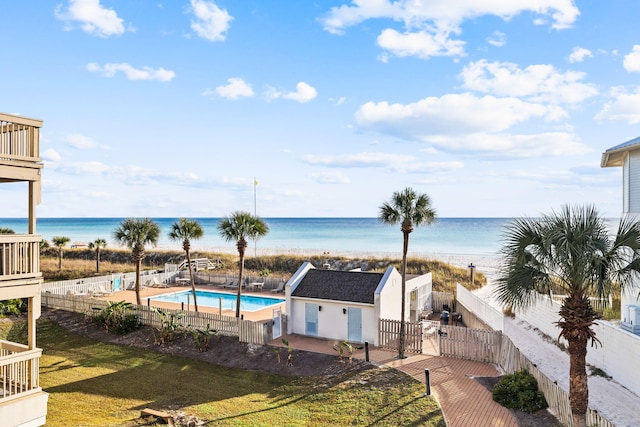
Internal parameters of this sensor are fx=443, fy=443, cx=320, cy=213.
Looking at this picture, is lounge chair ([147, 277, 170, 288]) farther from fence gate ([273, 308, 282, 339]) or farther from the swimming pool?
fence gate ([273, 308, 282, 339])

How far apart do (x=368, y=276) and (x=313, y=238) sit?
116 m

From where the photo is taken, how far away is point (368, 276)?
67.8 ft

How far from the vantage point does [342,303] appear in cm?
1972

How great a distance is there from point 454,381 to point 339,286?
7020 mm

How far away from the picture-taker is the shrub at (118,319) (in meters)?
21.6

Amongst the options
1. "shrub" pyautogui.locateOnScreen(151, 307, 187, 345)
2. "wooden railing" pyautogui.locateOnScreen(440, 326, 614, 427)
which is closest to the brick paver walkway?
"wooden railing" pyautogui.locateOnScreen(440, 326, 614, 427)

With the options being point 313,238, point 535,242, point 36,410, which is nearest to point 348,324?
point 535,242

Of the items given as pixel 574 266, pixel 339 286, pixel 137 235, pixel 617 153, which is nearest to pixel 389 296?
pixel 339 286

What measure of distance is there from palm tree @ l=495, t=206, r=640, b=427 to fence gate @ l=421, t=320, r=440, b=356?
8.24 metres

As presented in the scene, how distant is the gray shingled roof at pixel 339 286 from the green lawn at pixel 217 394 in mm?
4361

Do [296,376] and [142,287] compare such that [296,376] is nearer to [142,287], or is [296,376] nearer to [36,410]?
[36,410]

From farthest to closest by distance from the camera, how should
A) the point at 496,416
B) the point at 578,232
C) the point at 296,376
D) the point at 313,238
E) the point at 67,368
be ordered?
the point at 313,238, the point at 67,368, the point at 296,376, the point at 496,416, the point at 578,232

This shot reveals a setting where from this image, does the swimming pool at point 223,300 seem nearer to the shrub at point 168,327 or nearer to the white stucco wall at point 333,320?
the shrub at point 168,327

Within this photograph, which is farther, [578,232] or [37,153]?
[37,153]
